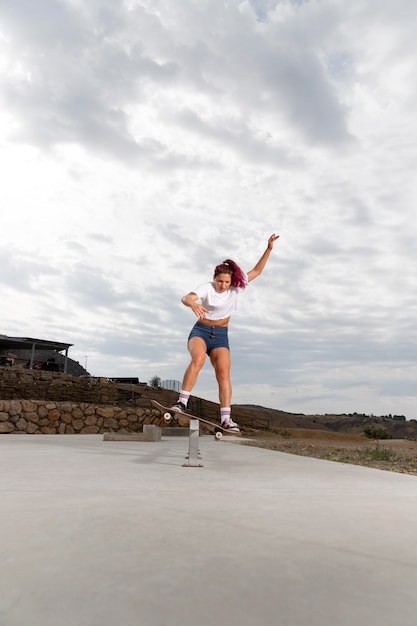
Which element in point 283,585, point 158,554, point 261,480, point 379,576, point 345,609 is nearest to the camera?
point 345,609

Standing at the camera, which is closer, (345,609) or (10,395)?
(345,609)

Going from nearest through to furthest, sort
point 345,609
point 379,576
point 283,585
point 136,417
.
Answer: point 345,609, point 283,585, point 379,576, point 136,417

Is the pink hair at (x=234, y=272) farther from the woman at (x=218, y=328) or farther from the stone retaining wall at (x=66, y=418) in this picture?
the stone retaining wall at (x=66, y=418)

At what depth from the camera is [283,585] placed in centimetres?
148

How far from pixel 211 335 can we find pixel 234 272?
79cm

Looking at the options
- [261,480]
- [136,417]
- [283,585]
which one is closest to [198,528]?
[283,585]

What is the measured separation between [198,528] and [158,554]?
45cm

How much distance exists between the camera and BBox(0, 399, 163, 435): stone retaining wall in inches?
523

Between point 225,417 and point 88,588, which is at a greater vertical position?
point 225,417

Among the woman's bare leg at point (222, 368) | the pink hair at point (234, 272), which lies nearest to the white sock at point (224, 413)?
the woman's bare leg at point (222, 368)

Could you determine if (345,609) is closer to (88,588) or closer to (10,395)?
(88,588)

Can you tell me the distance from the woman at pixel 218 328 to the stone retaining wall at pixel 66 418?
9.68m

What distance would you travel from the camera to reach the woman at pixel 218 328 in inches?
210

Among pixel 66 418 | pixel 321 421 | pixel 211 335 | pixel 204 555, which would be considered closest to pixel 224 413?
pixel 211 335
